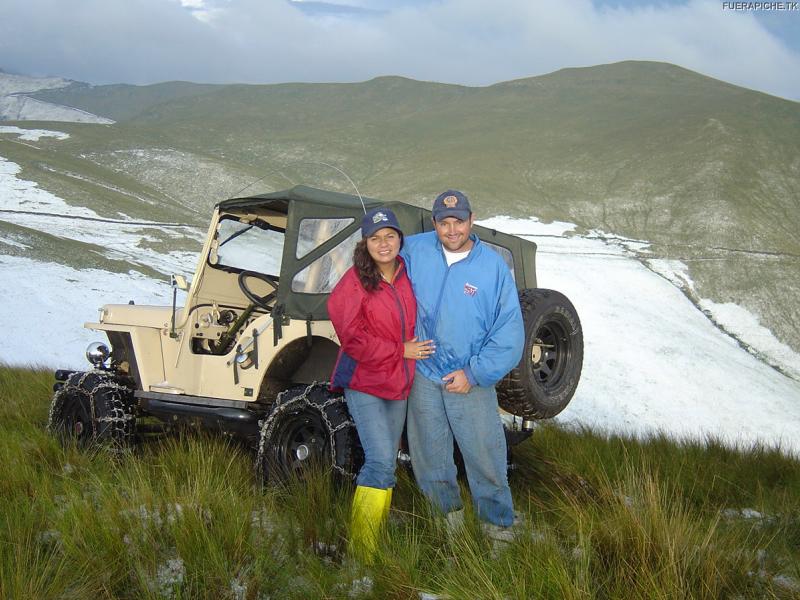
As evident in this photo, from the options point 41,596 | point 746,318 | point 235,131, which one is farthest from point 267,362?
point 235,131

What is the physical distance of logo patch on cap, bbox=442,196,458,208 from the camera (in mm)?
3658

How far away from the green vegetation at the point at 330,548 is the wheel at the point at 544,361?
2.04 feet

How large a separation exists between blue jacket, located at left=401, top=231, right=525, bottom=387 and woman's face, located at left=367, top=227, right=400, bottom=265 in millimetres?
190

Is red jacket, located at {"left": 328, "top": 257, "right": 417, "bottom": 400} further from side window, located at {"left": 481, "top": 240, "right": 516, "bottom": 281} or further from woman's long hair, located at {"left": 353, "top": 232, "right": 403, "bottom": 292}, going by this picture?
side window, located at {"left": 481, "top": 240, "right": 516, "bottom": 281}

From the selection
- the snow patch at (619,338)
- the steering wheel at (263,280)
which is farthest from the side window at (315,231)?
the snow patch at (619,338)

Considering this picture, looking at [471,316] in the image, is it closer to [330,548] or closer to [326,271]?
[330,548]

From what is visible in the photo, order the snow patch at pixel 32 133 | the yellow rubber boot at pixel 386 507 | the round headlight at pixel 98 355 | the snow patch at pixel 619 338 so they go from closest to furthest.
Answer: the yellow rubber boot at pixel 386 507
the round headlight at pixel 98 355
the snow patch at pixel 619 338
the snow patch at pixel 32 133

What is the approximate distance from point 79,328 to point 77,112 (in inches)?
4723

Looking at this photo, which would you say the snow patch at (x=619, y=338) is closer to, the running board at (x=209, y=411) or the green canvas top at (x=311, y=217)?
the green canvas top at (x=311, y=217)

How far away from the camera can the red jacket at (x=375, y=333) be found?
3596 millimetres

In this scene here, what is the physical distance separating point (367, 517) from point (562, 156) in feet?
217

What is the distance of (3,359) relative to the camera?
11.8 m

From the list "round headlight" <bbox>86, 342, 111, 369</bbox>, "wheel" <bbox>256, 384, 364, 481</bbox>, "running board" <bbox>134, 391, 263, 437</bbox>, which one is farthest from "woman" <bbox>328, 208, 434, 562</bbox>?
"round headlight" <bbox>86, 342, 111, 369</bbox>

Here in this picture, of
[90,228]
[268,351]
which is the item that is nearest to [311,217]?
[268,351]
